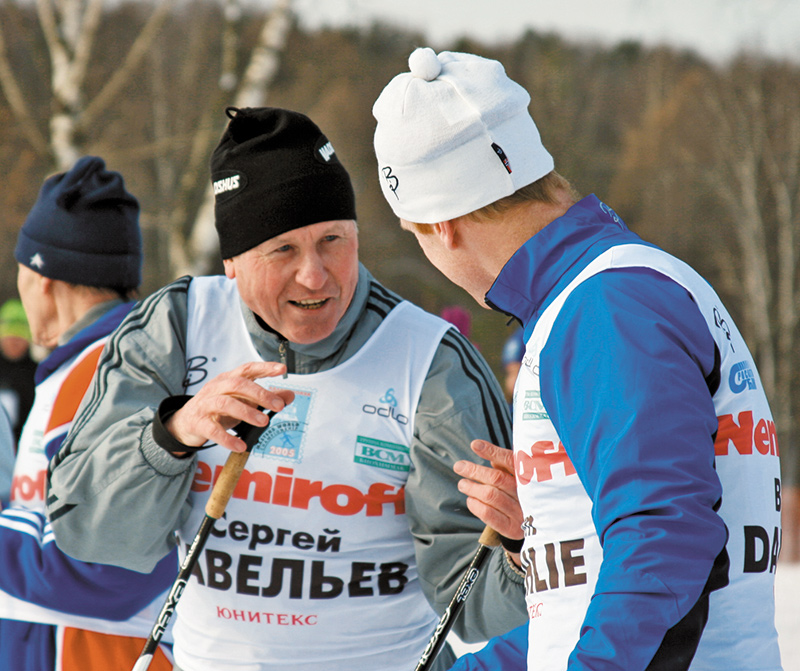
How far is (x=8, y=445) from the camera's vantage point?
310cm

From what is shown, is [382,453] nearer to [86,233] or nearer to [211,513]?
[211,513]

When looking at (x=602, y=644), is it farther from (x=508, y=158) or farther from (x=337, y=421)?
(x=337, y=421)

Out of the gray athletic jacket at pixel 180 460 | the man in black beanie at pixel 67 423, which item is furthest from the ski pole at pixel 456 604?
the man in black beanie at pixel 67 423

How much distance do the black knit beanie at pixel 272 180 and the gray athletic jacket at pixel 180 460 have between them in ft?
0.77

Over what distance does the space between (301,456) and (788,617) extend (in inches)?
233

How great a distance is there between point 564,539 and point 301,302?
3.78 feet

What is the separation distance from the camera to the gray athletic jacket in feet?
7.19

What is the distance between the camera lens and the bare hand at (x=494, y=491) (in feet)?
6.07

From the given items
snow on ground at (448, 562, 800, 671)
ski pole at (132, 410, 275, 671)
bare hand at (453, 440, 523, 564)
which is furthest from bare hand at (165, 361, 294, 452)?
snow on ground at (448, 562, 800, 671)

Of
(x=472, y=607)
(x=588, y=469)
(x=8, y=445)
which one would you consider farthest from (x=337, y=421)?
(x=8, y=445)

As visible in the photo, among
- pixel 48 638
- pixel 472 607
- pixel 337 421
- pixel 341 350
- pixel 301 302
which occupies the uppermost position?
pixel 301 302

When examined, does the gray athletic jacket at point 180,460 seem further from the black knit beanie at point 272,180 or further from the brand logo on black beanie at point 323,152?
the brand logo on black beanie at point 323,152

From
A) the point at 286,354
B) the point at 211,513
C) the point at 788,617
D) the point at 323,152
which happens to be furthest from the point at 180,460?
the point at 788,617

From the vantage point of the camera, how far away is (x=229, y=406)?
79.1 inches
